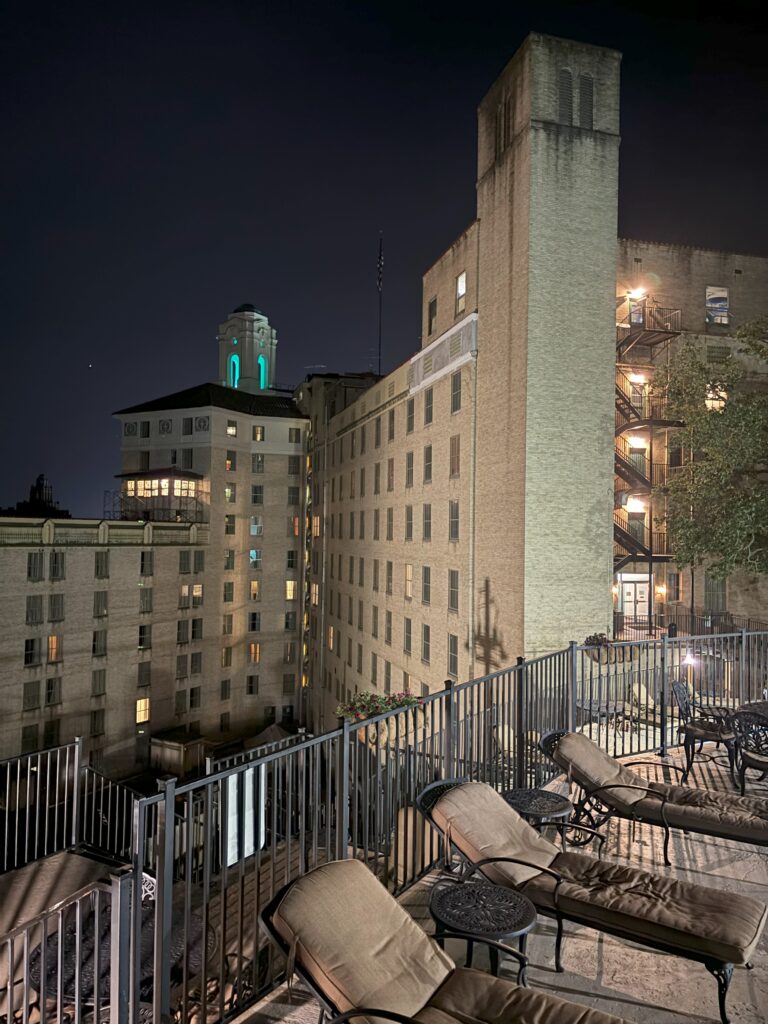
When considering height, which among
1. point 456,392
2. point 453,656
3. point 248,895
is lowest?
point 453,656

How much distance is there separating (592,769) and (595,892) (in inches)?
89.9

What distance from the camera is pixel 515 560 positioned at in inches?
910

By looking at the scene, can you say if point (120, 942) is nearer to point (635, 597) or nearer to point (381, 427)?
point (635, 597)

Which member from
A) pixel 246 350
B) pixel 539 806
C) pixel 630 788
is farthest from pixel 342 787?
pixel 246 350

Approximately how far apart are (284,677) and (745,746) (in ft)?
157

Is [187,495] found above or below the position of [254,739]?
above

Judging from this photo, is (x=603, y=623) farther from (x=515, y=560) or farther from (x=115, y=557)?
(x=115, y=557)

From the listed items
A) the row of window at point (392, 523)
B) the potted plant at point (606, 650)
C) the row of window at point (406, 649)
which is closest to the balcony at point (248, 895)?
the potted plant at point (606, 650)

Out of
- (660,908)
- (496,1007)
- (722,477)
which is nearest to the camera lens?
(496,1007)

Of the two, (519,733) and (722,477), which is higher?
(722,477)

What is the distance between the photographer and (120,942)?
3.33 metres

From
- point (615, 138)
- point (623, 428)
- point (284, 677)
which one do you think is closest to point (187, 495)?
point (284, 677)

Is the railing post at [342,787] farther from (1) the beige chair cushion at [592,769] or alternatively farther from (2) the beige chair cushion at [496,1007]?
(1) the beige chair cushion at [592,769]

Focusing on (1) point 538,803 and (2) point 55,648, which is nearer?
(1) point 538,803
